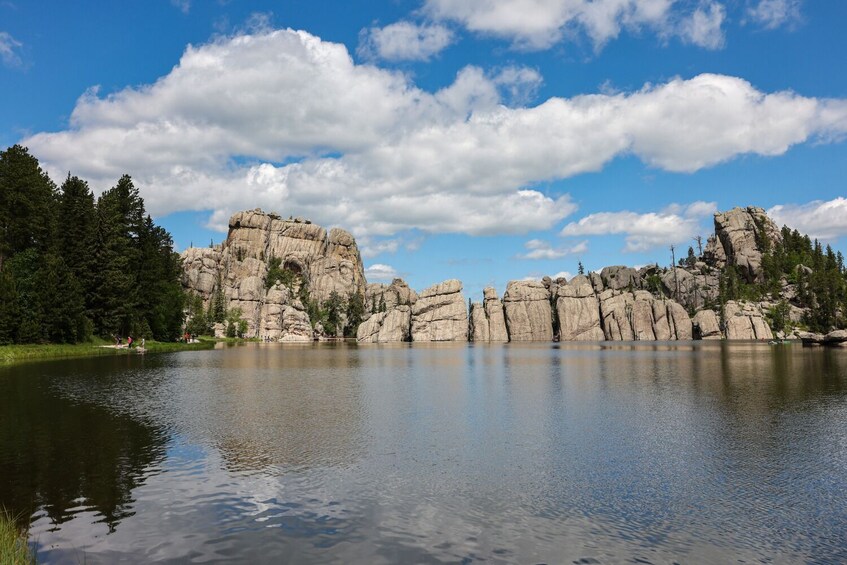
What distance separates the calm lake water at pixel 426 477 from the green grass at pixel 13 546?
47cm

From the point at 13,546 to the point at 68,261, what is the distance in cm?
8308

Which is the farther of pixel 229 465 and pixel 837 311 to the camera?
pixel 837 311

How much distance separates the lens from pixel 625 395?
39281 millimetres

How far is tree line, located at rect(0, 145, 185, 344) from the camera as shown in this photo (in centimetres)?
6919

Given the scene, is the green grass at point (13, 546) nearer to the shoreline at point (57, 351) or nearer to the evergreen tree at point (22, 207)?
the shoreline at point (57, 351)

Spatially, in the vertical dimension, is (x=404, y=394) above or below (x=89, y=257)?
below

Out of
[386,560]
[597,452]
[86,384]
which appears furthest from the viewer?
[86,384]

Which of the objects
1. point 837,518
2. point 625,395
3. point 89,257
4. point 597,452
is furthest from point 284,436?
point 89,257

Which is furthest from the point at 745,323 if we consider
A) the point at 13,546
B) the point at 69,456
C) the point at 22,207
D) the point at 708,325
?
the point at 13,546

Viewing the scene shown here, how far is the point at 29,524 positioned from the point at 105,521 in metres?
1.73

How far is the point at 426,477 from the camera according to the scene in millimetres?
18797

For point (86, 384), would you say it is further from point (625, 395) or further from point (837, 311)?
point (837, 311)

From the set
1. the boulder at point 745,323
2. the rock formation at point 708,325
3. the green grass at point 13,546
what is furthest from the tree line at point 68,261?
the boulder at point 745,323

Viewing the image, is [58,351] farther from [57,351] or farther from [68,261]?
[68,261]
